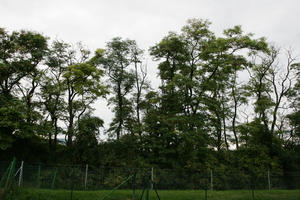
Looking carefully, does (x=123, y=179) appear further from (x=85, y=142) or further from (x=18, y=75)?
(x=18, y=75)

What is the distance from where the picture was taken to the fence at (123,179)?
14.0 metres

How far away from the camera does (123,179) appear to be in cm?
1590

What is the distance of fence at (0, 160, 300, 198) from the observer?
14.0 meters

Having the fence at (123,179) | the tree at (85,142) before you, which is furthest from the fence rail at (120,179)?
the tree at (85,142)

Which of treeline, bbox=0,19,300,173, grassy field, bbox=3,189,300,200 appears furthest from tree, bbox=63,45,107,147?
grassy field, bbox=3,189,300,200

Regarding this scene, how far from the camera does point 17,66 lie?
805 inches

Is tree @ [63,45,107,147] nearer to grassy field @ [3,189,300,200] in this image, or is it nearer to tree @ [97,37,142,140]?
tree @ [97,37,142,140]

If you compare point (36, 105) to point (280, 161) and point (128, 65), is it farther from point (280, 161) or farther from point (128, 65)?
point (280, 161)

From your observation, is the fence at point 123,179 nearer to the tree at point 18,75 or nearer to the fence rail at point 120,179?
the fence rail at point 120,179

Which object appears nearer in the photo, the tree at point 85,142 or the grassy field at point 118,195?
the grassy field at point 118,195

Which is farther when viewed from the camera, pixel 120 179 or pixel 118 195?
pixel 120 179

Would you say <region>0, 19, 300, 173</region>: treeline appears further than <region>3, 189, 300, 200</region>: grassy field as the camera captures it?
Yes

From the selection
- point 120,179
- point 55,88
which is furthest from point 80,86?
point 120,179

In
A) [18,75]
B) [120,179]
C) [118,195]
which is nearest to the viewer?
[118,195]
